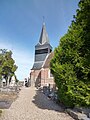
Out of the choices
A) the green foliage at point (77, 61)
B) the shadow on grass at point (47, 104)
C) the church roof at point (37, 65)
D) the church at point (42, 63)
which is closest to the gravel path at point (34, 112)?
the shadow on grass at point (47, 104)

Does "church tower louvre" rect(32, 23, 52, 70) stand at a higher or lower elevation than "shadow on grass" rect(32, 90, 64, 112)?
higher

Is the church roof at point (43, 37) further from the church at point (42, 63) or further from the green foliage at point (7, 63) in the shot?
the green foliage at point (7, 63)

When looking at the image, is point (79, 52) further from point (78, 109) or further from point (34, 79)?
point (34, 79)

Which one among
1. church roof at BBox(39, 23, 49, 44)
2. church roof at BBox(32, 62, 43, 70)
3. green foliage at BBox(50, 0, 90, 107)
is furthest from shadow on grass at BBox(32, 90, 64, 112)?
church roof at BBox(39, 23, 49, 44)

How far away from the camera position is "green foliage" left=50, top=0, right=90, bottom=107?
9.92 meters

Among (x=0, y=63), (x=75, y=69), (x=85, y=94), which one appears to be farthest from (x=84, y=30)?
(x=0, y=63)

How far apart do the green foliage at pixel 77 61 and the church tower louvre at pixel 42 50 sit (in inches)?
1443

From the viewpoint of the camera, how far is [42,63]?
159 feet

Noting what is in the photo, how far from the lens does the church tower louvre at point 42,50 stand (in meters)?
49.4

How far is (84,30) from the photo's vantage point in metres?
11.1

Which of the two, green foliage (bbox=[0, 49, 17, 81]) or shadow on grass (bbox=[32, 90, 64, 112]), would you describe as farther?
green foliage (bbox=[0, 49, 17, 81])

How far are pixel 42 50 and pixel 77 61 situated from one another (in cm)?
4116

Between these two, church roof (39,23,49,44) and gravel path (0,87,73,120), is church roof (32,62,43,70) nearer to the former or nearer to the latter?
church roof (39,23,49,44)

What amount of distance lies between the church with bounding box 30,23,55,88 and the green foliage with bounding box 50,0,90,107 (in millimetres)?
31353
